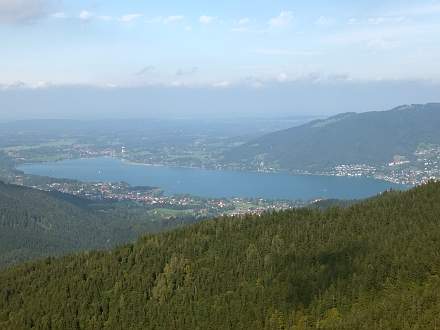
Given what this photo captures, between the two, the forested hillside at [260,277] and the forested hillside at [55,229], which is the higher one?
the forested hillside at [260,277]

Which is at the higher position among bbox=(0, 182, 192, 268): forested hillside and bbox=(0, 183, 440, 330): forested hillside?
bbox=(0, 183, 440, 330): forested hillside

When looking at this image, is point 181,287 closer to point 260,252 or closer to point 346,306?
point 260,252

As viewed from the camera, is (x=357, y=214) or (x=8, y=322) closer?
(x=8, y=322)

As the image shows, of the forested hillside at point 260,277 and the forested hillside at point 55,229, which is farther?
the forested hillside at point 55,229

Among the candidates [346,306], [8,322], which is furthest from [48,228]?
[346,306]

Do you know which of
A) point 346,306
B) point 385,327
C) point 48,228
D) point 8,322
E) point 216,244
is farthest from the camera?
point 48,228
